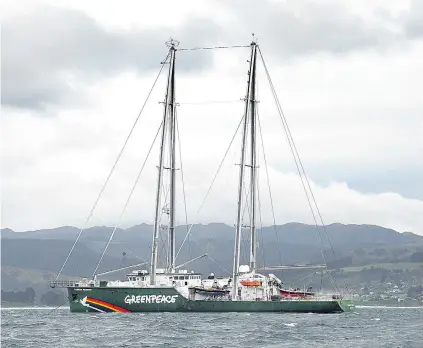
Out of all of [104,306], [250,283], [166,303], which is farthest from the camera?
[250,283]

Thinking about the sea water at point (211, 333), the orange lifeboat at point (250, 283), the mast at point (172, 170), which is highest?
the mast at point (172, 170)

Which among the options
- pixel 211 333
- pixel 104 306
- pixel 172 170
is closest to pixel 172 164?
pixel 172 170

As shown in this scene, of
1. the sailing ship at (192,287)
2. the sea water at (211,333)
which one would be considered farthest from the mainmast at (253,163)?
the sea water at (211,333)

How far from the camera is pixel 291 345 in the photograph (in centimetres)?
7812

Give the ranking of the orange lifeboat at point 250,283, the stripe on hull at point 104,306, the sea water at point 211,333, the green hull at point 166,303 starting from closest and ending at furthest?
the sea water at point 211,333 → the green hull at point 166,303 → the stripe on hull at point 104,306 → the orange lifeboat at point 250,283

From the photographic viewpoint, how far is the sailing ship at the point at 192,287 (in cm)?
12531

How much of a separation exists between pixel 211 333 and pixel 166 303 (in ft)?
120

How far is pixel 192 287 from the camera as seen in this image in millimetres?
127500

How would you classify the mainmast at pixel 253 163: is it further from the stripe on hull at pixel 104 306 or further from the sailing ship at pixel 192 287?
the stripe on hull at pixel 104 306

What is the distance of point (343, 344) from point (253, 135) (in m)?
59.4

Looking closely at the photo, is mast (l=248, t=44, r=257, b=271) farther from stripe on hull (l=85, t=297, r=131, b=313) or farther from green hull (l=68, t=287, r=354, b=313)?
stripe on hull (l=85, t=297, r=131, b=313)

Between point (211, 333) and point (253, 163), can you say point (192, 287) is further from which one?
point (211, 333)

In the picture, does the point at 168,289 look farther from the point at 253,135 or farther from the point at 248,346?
the point at 248,346

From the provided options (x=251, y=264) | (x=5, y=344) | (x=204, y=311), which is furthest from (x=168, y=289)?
(x=5, y=344)
